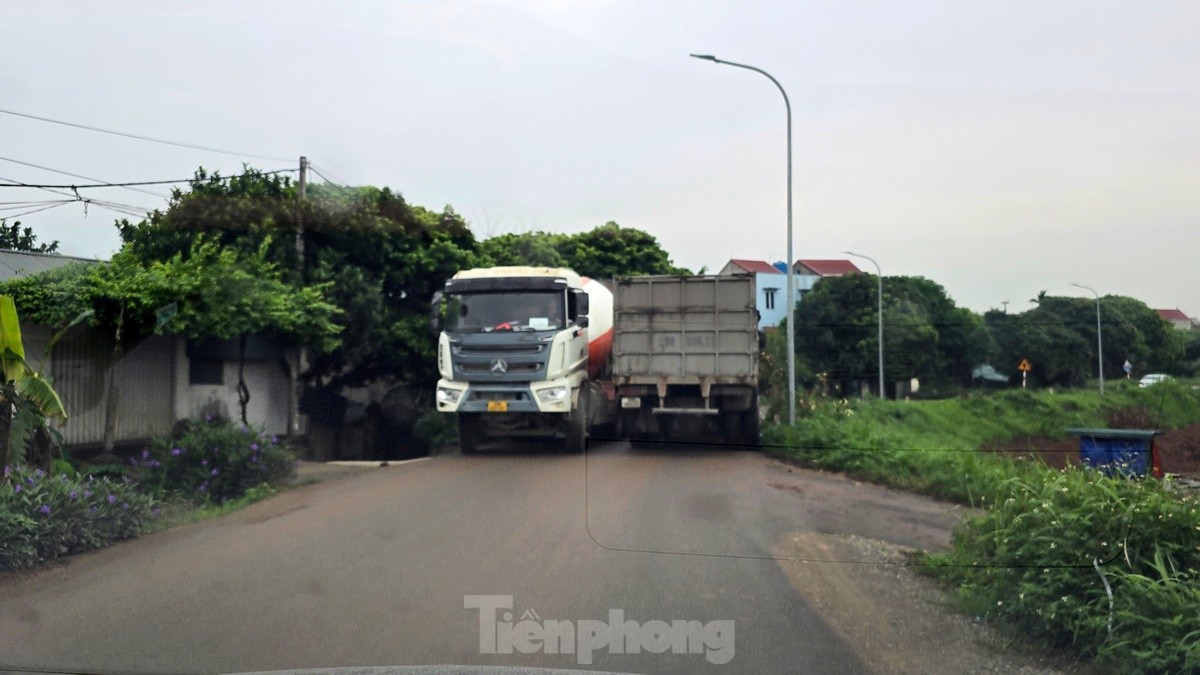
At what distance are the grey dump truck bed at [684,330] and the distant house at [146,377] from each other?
4947 millimetres

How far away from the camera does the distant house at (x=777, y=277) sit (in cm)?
905

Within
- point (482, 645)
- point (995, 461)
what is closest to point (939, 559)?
point (995, 461)

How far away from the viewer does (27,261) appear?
13.2 metres

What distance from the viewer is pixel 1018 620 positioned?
19.1 feet

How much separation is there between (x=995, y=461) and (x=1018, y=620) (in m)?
1.19

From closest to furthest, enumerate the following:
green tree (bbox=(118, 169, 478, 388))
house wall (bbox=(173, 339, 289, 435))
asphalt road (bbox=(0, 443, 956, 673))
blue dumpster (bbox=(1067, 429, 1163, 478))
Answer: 1. asphalt road (bbox=(0, 443, 956, 673))
2. blue dumpster (bbox=(1067, 429, 1163, 478))
3. green tree (bbox=(118, 169, 478, 388))
4. house wall (bbox=(173, 339, 289, 435))

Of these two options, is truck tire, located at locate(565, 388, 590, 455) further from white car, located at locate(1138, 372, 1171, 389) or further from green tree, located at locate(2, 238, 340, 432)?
white car, located at locate(1138, 372, 1171, 389)

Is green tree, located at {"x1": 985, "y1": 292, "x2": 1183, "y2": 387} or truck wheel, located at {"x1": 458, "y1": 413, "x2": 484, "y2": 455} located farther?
truck wheel, located at {"x1": 458, "y1": 413, "x2": 484, "y2": 455}

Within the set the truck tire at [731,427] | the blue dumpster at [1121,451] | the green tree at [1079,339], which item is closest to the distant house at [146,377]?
the truck tire at [731,427]

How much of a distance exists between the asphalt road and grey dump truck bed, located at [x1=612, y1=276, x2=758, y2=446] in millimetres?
3473

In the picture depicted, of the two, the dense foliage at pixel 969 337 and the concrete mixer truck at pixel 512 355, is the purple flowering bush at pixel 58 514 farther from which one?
the dense foliage at pixel 969 337

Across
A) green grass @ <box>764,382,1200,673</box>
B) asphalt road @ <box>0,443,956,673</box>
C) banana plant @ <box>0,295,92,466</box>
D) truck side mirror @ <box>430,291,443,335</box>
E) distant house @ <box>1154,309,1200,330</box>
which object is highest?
truck side mirror @ <box>430,291,443,335</box>

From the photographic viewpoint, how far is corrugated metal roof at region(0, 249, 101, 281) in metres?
13.0

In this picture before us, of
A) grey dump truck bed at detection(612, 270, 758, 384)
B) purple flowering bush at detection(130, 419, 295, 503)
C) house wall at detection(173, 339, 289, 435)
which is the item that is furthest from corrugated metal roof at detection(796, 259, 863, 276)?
house wall at detection(173, 339, 289, 435)
